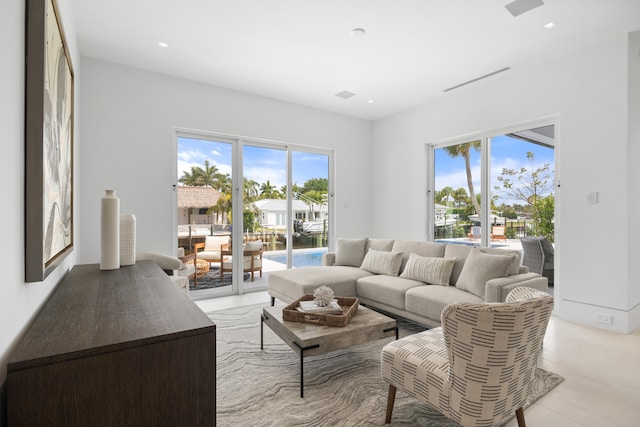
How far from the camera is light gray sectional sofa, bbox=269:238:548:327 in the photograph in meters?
2.92

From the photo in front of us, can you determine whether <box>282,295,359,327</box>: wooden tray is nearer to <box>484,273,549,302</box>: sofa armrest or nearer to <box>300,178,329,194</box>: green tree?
<box>484,273,549,302</box>: sofa armrest

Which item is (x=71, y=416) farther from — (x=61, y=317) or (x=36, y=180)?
(x=36, y=180)

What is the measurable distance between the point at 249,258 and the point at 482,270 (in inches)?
123

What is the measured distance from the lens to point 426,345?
1.89m

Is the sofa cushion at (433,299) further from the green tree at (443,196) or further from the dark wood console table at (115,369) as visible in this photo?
the dark wood console table at (115,369)

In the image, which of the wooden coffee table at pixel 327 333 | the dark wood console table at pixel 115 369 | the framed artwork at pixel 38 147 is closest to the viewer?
the dark wood console table at pixel 115 369

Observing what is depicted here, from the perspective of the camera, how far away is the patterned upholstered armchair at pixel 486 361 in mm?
1428

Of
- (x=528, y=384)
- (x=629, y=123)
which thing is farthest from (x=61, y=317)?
(x=629, y=123)

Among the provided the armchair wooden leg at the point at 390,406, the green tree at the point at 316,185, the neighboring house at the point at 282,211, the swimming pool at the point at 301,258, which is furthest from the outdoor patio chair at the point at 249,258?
the armchair wooden leg at the point at 390,406

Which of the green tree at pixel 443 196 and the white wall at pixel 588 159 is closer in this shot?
the white wall at pixel 588 159

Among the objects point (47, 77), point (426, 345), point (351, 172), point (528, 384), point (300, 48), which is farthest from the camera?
point (351, 172)

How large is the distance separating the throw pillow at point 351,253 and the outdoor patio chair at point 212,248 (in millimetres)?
1590

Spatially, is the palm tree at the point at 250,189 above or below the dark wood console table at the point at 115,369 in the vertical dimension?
above

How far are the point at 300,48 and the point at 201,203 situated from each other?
2334mm
